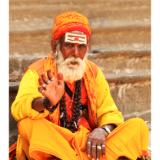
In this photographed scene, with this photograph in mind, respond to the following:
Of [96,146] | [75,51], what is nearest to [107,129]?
[96,146]

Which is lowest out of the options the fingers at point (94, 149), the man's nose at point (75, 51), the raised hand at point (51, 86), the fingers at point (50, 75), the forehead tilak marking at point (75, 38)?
the fingers at point (94, 149)

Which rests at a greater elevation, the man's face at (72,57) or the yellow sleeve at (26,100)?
the man's face at (72,57)

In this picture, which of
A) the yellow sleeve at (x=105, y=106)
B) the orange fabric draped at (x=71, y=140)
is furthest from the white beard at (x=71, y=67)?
the orange fabric draped at (x=71, y=140)

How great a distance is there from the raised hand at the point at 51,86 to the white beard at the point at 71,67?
4 cm

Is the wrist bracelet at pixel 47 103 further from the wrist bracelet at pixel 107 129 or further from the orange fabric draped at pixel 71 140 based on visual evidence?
the wrist bracelet at pixel 107 129

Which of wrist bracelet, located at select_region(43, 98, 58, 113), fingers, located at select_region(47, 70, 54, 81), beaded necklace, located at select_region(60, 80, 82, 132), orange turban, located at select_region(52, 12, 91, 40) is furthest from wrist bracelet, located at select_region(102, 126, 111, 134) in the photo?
orange turban, located at select_region(52, 12, 91, 40)

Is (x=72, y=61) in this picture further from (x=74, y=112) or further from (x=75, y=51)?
(x=74, y=112)

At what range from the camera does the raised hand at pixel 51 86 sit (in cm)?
434

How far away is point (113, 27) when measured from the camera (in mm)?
4477

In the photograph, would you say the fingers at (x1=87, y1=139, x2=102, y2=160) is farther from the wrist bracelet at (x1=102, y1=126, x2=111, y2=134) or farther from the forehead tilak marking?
the forehead tilak marking

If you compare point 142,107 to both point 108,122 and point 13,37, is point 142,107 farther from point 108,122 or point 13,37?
point 13,37

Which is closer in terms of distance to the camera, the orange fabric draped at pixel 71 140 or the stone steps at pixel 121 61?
the orange fabric draped at pixel 71 140
